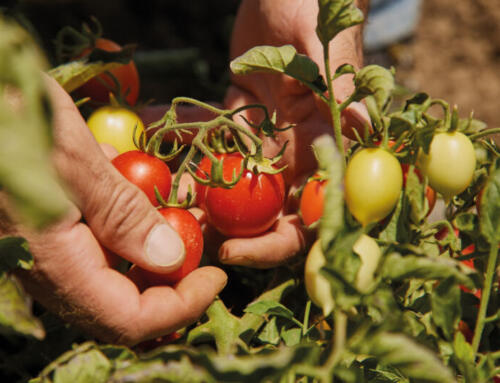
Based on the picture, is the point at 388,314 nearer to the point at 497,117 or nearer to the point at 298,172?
the point at 298,172

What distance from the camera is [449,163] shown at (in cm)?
66

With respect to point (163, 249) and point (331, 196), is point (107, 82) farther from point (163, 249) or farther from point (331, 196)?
point (331, 196)

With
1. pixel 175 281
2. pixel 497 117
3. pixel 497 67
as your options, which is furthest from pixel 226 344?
pixel 497 67

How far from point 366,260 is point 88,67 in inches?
23.3

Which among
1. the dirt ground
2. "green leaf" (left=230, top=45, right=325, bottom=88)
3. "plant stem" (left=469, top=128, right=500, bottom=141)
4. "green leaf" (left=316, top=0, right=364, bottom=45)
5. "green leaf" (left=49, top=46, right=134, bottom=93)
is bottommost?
the dirt ground

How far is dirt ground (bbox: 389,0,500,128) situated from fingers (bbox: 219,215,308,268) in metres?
2.40

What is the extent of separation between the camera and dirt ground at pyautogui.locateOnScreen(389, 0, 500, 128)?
3029mm

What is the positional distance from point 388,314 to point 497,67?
3.02m

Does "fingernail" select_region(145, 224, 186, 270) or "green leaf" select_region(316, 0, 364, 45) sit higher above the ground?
"green leaf" select_region(316, 0, 364, 45)

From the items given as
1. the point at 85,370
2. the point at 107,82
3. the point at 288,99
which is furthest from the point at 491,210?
the point at 107,82

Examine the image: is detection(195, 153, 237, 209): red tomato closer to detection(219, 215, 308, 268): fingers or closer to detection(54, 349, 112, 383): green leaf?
detection(219, 215, 308, 268): fingers

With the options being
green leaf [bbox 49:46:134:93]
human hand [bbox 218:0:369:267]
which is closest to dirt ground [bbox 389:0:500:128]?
human hand [bbox 218:0:369:267]

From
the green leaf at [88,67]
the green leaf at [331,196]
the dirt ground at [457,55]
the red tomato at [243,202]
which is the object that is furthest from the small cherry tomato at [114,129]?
the dirt ground at [457,55]

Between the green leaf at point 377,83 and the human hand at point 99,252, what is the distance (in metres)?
0.29
